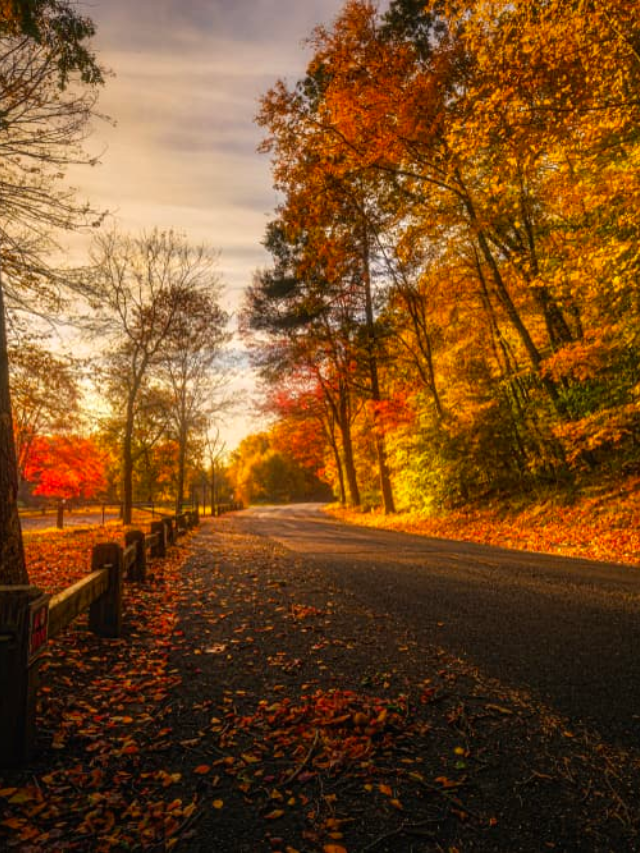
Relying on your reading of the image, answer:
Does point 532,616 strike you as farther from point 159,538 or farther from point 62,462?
point 62,462

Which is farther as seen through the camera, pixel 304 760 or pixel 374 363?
pixel 374 363

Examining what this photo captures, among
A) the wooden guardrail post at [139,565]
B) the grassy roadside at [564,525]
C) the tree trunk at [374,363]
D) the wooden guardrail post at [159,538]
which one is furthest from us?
the tree trunk at [374,363]

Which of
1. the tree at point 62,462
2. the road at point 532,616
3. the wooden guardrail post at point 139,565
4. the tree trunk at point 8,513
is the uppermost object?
the tree at point 62,462

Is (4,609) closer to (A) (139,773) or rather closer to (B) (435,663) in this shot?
(A) (139,773)

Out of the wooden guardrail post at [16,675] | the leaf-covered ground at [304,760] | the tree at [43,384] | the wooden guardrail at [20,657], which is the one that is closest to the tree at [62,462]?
the tree at [43,384]

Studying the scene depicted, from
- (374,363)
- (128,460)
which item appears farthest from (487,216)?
(128,460)

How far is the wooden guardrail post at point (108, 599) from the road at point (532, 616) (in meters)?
3.05

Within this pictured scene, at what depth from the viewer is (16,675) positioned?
2.93 meters

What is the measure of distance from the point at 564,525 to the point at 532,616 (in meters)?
7.79

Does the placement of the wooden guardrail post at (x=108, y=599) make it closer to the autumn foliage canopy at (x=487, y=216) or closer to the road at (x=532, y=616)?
the road at (x=532, y=616)

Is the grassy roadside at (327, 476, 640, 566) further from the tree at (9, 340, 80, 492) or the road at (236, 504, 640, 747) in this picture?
the tree at (9, 340, 80, 492)

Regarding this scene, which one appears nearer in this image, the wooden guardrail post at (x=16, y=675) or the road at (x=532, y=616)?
the wooden guardrail post at (x=16, y=675)

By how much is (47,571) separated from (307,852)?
339 inches

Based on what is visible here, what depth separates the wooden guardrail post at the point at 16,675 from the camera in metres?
2.89
